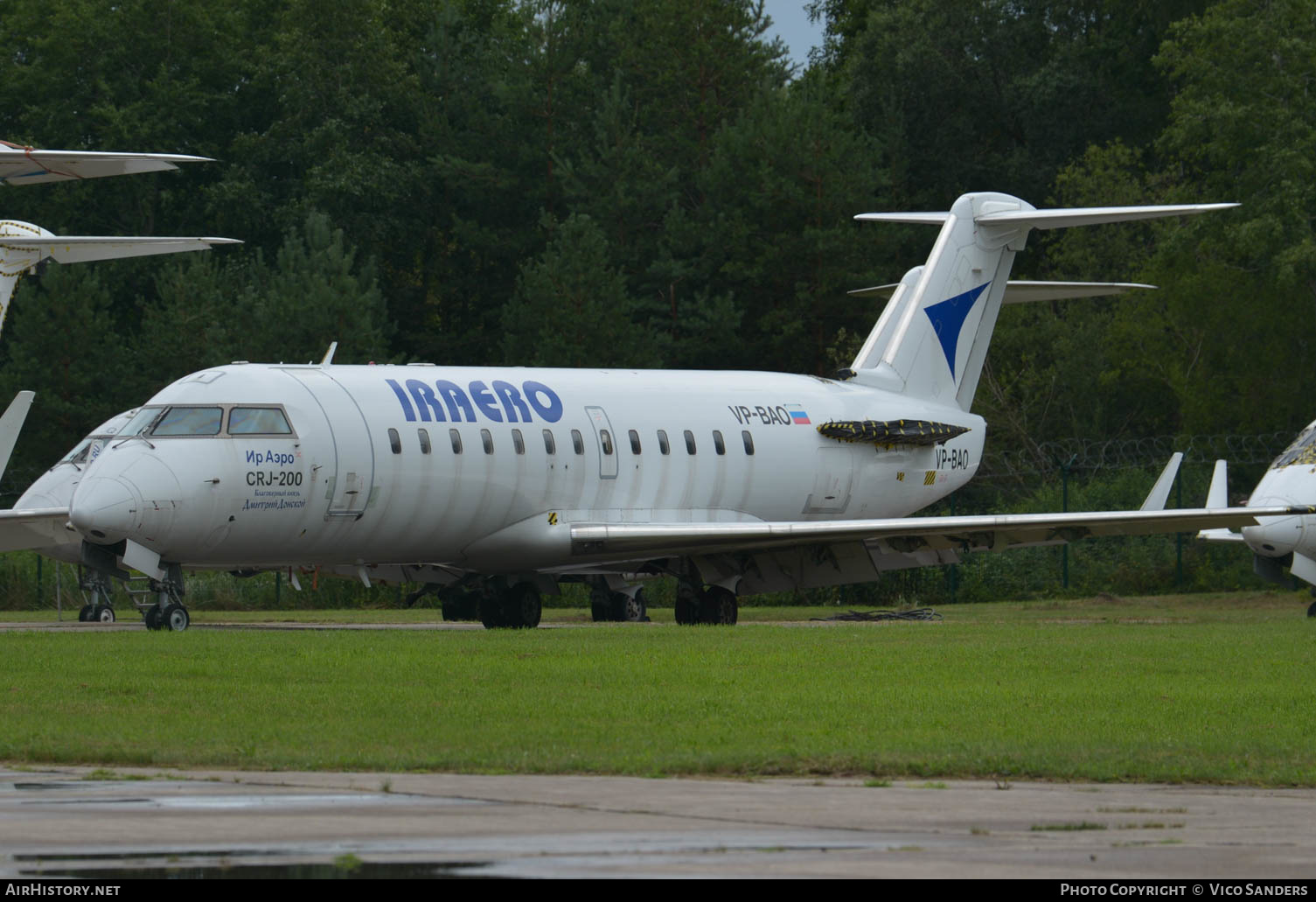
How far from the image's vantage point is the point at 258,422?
965 inches

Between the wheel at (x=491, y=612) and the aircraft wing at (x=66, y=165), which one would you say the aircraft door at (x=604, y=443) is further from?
the aircraft wing at (x=66, y=165)

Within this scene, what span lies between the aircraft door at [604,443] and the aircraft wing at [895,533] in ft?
2.37

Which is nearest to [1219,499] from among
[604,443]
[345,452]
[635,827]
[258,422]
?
[604,443]

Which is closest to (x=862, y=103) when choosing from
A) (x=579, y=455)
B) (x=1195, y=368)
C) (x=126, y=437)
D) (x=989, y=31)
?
(x=989, y=31)

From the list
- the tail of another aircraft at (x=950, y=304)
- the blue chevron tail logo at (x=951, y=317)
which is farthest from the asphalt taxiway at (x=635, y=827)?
the blue chevron tail logo at (x=951, y=317)

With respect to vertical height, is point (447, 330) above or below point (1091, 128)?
below

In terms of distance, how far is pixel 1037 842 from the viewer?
8.48 meters

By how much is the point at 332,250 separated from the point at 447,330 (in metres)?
12.9

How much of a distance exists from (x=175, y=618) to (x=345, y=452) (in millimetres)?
2636

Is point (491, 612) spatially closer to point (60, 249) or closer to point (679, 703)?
point (60, 249)

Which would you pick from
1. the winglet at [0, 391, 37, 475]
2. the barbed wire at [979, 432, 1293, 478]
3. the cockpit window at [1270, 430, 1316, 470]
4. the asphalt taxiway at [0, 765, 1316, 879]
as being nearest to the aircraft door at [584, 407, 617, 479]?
the winglet at [0, 391, 37, 475]

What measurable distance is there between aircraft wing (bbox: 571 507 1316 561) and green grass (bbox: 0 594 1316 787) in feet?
9.20

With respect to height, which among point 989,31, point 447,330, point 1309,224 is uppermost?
point 989,31

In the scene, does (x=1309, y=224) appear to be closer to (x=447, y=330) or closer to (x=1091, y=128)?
(x=1091, y=128)
